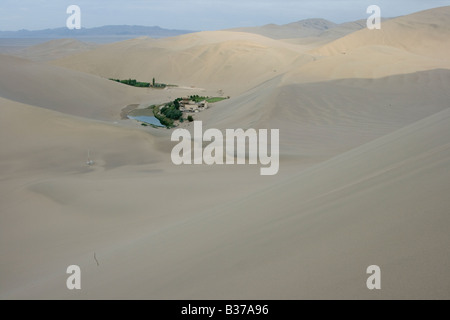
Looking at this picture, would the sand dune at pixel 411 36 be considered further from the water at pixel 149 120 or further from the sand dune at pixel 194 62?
the water at pixel 149 120

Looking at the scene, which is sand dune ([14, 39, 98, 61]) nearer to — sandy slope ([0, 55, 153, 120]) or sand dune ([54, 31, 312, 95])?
sand dune ([54, 31, 312, 95])

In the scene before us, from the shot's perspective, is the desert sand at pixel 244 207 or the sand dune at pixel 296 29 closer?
the desert sand at pixel 244 207

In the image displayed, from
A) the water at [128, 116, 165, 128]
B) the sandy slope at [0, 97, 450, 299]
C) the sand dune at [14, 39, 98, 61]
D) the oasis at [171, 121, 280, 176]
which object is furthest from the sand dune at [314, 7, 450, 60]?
the sand dune at [14, 39, 98, 61]

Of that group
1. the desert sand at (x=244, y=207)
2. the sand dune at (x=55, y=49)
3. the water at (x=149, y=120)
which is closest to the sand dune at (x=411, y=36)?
the water at (x=149, y=120)

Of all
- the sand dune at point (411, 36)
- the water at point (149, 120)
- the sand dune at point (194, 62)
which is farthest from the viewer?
the sand dune at point (194, 62)

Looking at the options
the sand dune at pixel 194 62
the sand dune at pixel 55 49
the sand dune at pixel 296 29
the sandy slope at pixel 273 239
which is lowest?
the sandy slope at pixel 273 239

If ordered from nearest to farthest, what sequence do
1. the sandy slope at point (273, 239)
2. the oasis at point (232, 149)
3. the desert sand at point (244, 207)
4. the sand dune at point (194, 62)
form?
the sandy slope at point (273, 239) < the desert sand at point (244, 207) < the oasis at point (232, 149) < the sand dune at point (194, 62)

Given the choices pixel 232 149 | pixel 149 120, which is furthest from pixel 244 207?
pixel 149 120
